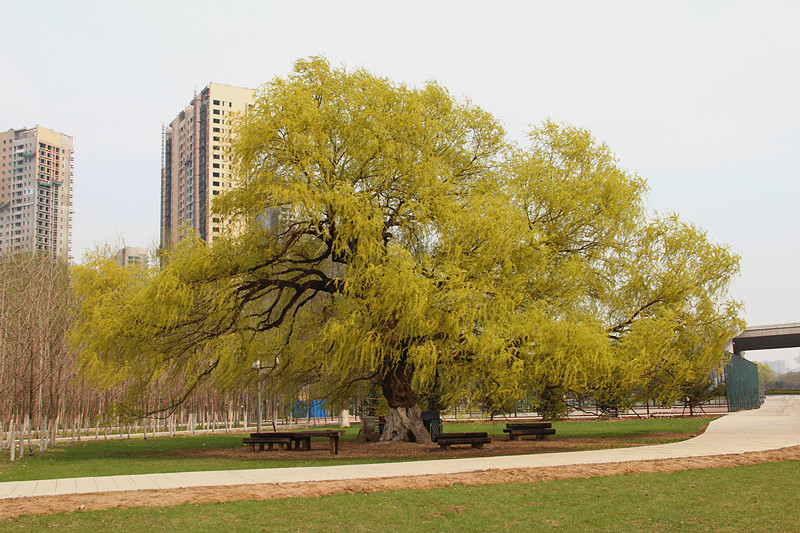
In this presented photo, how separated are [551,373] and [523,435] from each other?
7.22 meters

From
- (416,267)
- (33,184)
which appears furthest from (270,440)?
(33,184)

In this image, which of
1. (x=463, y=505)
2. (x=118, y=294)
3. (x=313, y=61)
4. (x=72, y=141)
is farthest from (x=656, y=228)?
(x=72, y=141)

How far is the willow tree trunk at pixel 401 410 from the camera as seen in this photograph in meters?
22.3

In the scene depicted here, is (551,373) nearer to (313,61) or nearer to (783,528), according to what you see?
(783,528)

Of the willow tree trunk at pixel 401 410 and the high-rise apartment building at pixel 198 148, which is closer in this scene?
the willow tree trunk at pixel 401 410

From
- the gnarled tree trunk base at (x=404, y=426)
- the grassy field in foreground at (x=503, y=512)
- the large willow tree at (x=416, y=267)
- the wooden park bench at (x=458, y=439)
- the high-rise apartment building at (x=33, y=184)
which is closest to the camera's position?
the grassy field in foreground at (x=503, y=512)

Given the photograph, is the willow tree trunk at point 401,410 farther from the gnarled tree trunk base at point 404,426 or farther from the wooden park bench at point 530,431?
the wooden park bench at point 530,431

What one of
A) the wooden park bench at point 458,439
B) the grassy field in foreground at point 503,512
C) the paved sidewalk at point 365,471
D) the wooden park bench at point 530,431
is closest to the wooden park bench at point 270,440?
the wooden park bench at point 458,439

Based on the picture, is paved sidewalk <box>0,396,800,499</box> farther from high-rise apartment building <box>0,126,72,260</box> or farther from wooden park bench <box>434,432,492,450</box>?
high-rise apartment building <box>0,126,72,260</box>

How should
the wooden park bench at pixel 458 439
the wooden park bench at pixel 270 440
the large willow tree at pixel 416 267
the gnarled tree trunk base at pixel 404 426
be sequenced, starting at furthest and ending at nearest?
1. the gnarled tree trunk base at pixel 404 426
2. the wooden park bench at pixel 270 440
3. the wooden park bench at pixel 458 439
4. the large willow tree at pixel 416 267

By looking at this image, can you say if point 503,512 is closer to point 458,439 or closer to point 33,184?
point 458,439

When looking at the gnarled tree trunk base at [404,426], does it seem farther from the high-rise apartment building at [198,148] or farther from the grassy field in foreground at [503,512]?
the high-rise apartment building at [198,148]

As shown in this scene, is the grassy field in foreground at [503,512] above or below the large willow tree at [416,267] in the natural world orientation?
below

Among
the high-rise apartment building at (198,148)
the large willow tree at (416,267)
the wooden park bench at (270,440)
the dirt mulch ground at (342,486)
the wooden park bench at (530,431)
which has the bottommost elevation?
the wooden park bench at (530,431)
